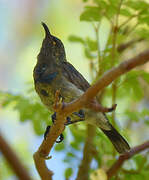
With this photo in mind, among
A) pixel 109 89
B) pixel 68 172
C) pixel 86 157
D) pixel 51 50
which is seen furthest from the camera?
pixel 51 50

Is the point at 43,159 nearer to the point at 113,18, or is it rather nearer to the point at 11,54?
the point at 113,18

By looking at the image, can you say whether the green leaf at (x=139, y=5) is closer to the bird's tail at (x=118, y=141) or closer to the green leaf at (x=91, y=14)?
the green leaf at (x=91, y=14)

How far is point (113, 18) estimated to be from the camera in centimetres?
353

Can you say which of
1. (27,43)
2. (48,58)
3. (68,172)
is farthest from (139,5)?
(27,43)

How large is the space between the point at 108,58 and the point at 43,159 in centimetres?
129

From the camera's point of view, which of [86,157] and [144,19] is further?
[86,157]

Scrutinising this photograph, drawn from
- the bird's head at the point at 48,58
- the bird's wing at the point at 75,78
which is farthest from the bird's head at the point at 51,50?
the bird's wing at the point at 75,78

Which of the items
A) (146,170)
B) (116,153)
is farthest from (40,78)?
(146,170)

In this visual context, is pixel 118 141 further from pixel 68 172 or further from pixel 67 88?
pixel 67 88

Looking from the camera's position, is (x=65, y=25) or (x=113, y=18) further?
(x=65, y=25)

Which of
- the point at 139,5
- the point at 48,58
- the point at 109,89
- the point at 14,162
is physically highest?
the point at 139,5

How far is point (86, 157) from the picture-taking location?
3.44 meters

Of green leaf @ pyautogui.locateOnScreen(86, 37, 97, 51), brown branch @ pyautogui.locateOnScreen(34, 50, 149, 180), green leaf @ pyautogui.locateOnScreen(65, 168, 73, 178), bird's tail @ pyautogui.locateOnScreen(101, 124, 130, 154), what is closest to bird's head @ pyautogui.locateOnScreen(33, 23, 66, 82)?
green leaf @ pyautogui.locateOnScreen(86, 37, 97, 51)

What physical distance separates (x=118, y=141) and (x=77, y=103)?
1821 millimetres
